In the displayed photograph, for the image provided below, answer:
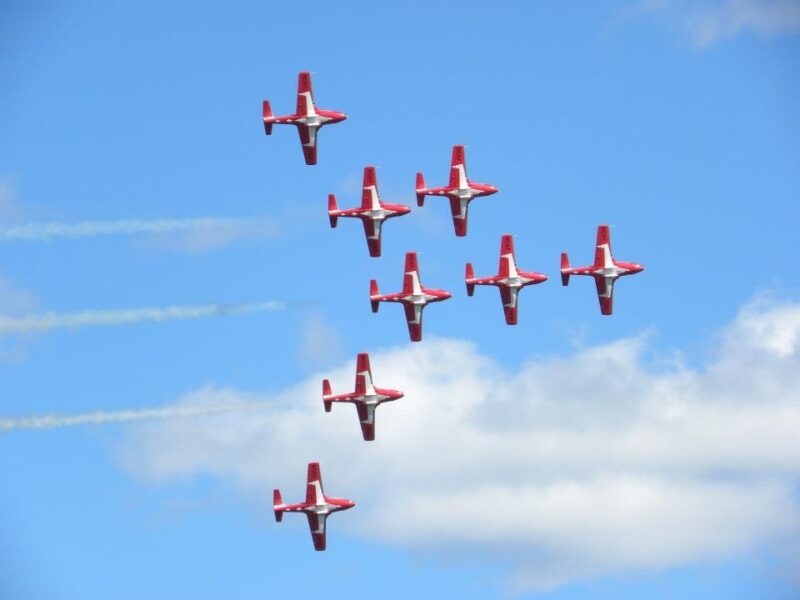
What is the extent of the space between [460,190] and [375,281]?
9.30 meters

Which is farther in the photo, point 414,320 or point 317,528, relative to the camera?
point 414,320

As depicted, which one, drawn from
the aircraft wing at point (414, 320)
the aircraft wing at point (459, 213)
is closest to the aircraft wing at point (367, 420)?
the aircraft wing at point (414, 320)

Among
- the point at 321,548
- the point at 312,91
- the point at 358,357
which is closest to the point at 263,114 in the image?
the point at 312,91

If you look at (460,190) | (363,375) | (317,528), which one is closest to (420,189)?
(460,190)

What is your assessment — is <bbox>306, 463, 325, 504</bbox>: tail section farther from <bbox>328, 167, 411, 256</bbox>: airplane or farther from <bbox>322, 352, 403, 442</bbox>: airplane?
<bbox>328, 167, 411, 256</bbox>: airplane

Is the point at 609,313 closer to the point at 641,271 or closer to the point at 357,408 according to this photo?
the point at 641,271

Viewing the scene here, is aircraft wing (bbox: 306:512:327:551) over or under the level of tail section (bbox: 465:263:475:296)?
under

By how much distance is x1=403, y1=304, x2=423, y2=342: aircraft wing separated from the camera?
191875 mm

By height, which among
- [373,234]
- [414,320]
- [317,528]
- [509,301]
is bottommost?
[317,528]

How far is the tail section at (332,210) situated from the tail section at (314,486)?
16.2 meters

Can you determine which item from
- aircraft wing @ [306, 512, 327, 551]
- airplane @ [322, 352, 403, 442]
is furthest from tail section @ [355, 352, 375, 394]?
aircraft wing @ [306, 512, 327, 551]

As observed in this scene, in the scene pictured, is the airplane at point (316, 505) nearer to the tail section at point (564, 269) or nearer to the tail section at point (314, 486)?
the tail section at point (314, 486)

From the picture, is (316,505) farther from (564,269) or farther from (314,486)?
(564,269)

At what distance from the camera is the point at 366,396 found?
190 metres
